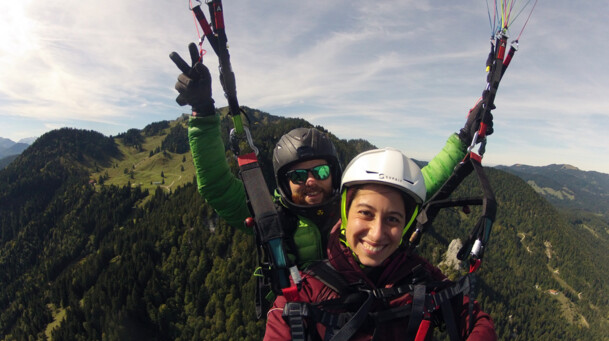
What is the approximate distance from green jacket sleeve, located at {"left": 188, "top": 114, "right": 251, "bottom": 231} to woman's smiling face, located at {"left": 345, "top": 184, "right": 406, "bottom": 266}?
2.34 meters

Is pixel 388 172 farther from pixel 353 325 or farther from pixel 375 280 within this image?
pixel 353 325

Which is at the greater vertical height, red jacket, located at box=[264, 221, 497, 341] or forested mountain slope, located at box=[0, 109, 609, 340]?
red jacket, located at box=[264, 221, 497, 341]

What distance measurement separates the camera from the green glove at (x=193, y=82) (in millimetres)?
4202

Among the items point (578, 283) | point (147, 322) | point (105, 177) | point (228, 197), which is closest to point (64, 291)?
point (147, 322)

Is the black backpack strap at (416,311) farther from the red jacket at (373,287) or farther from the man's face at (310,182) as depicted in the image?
the man's face at (310,182)

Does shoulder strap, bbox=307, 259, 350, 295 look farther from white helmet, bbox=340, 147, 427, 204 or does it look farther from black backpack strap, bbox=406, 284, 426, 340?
white helmet, bbox=340, 147, 427, 204

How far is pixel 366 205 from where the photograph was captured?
126 inches

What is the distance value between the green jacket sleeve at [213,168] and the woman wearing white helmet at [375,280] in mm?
2116

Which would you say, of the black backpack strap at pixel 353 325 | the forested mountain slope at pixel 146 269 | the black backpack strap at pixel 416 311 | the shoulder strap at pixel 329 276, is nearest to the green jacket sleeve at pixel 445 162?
the black backpack strap at pixel 416 311

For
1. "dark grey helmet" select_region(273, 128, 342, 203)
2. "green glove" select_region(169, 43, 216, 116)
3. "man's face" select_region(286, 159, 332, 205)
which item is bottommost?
"man's face" select_region(286, 159, 332, 205)

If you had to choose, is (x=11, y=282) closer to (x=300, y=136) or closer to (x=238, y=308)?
(x=238, y=308)

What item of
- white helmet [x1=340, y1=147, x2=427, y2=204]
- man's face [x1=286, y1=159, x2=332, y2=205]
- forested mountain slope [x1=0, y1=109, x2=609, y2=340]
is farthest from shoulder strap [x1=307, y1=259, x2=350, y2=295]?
forested mountain slope [x1=0, y1=109, x2=609, y2=340]

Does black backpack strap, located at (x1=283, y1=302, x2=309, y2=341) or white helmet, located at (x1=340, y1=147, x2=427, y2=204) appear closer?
black backpack strap, located at (x1=283, y1=302, x2=309, y2=341)

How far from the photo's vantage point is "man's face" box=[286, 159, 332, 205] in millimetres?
5047
